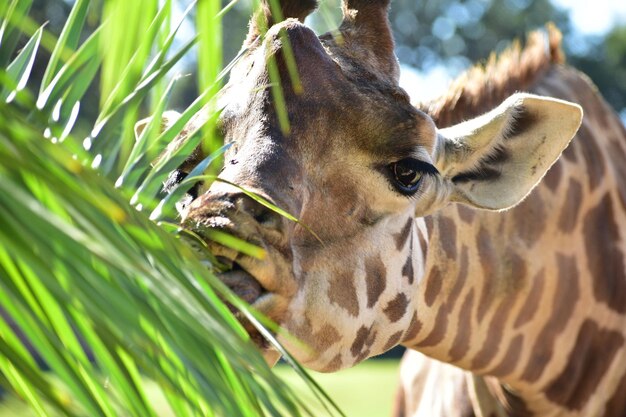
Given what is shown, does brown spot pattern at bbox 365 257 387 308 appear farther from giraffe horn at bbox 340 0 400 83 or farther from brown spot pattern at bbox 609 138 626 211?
brown spot pattern at bbox 609 138 626 211

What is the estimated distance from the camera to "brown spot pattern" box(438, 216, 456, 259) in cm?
360

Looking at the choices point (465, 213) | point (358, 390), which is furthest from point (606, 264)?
point (358, 390)

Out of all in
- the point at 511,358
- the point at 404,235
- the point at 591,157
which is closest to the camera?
the point at 404,235

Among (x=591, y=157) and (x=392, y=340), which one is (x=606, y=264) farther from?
(x=392, y=340)

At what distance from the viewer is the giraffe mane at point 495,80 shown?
3.88 metres

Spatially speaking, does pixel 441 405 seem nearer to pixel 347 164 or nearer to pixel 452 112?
pixel 452 112

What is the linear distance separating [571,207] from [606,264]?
0.29 m

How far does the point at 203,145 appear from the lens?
2.78 m

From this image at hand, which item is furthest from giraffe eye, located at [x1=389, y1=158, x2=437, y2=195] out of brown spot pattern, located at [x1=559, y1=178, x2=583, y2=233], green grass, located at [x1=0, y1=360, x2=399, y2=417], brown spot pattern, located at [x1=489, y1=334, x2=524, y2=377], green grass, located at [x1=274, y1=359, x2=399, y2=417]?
green grass, located at [x1=274, y1=359, x2=399, y2=417]

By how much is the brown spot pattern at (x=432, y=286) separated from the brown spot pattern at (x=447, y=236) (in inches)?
3.6

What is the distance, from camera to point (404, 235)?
3084mm

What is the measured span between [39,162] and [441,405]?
3634 millimetres

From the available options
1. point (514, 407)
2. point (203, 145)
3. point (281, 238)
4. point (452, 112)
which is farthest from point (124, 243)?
point (514, 407)

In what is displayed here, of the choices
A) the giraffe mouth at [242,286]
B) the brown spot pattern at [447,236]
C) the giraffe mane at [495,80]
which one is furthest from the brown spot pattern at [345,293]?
the giraffe mane at [495,80]
